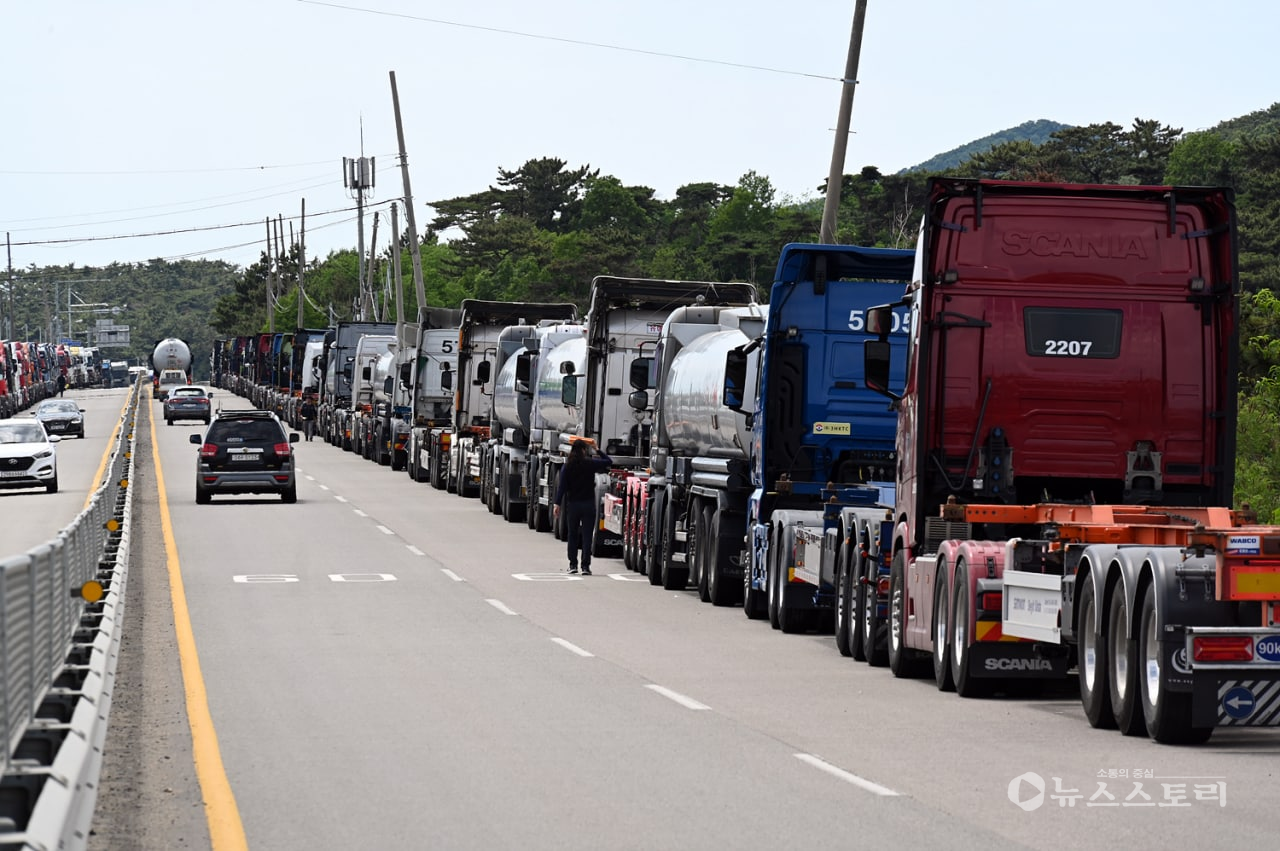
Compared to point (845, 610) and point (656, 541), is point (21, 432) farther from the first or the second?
point (845, 610)

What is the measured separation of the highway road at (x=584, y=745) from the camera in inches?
384

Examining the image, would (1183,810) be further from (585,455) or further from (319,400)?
(319,400)

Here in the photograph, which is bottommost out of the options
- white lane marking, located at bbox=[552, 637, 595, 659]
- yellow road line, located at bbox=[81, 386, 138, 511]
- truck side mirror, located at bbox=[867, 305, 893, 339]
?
yellow road line, located at bbox=[81, 386, 138, 511]

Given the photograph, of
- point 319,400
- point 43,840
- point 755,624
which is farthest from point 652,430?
point 319,400

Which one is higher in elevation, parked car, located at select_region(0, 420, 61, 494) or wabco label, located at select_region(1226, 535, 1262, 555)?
wabco label, located at select_region(1226, 535, 1262, 555)

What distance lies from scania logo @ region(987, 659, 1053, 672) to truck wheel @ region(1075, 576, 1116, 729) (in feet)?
4.63

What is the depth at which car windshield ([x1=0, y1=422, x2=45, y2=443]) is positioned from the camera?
162 ft

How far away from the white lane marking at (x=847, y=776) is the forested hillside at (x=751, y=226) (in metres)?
30.3

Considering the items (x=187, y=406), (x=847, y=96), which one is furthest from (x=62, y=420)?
(x=847, y=96)

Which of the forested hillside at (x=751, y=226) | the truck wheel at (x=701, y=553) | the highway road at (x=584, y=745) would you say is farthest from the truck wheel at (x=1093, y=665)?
the forested hillside at (x=751, y=226)

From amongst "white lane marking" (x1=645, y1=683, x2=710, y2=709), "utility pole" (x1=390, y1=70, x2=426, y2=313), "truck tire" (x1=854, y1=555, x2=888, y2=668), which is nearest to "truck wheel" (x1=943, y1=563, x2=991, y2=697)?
"white lane marking" (x1=645, y1=683, x2=710, y2=709)

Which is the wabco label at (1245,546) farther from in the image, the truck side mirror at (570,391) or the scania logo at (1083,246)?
the truck side mirror at (570,391)

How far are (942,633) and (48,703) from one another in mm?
7200

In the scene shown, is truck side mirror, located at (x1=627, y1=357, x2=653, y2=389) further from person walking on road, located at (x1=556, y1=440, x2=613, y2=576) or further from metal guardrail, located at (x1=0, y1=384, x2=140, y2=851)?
metal guardrail, located at (x1=0, y1=384, x2=140, y2=851)
